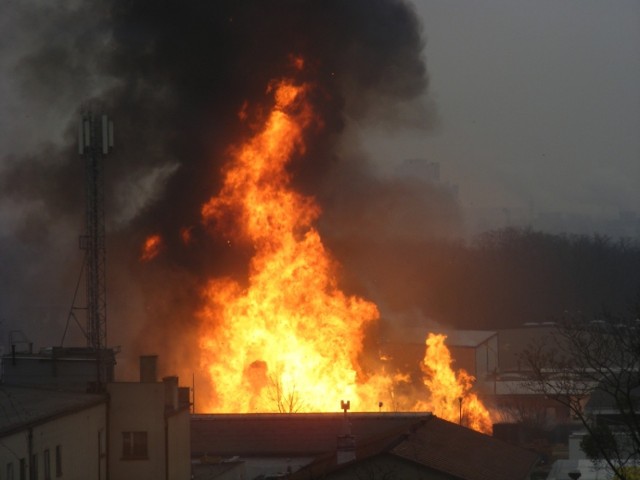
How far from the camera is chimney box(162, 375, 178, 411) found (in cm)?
2723

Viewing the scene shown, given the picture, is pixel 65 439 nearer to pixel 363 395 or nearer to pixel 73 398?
pixel 73 398

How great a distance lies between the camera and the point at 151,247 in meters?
47.3

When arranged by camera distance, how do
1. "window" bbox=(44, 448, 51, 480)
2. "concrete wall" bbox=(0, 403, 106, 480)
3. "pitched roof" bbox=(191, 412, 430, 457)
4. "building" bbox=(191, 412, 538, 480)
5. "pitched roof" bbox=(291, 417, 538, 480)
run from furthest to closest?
"pitched roof" bbox=(191, 412, 430, 457) → "pitched roof" bbox=(291, 417, 538, 480) → "building" bbox=(191, 412, 538, 480) → "window" bbox=(44, 448, 51, 480) → "concrete wall" bbox=(0, 403, 106, 480)

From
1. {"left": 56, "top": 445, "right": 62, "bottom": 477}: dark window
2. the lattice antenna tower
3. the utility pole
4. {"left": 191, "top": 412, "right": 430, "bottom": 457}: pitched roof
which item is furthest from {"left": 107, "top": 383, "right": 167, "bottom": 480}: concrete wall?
{"left": 191, "top": 412, "right": 430, "bottom": 457}: pitched roof

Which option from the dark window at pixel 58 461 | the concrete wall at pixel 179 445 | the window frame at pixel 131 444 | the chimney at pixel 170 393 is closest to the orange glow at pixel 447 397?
the concrete wall at pixel 179 445

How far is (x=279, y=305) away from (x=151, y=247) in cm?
677

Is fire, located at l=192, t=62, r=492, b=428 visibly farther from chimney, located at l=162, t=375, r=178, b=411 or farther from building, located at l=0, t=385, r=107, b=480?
building, located at l=0, t=385, r=107, b=480

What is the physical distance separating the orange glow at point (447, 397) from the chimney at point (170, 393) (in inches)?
727

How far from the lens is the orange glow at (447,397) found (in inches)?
1789

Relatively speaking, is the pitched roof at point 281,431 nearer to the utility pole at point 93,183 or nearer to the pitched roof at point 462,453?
the pitched roof at point 462,453

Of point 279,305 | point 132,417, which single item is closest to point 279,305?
point 279,305

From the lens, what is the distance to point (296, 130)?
1763 inches

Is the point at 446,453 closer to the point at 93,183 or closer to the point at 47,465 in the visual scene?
the point at 47,465

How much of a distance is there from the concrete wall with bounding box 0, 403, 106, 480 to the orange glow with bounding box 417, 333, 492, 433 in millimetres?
20993
